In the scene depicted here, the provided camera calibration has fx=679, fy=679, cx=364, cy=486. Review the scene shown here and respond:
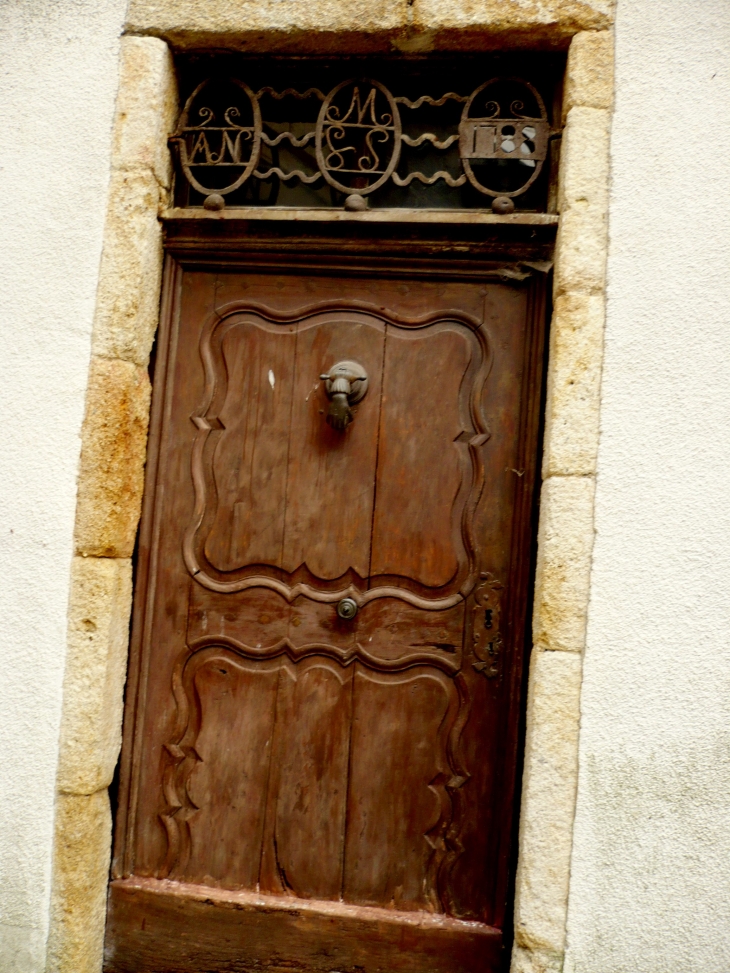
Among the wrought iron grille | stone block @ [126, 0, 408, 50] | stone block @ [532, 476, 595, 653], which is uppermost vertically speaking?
stone block @ [126, 0, 408, 50]

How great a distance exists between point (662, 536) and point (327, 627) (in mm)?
1060

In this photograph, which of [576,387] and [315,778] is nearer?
[576,387]

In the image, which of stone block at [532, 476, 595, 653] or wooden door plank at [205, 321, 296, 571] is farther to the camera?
wooden door plank at [205, 321, 296, 571]

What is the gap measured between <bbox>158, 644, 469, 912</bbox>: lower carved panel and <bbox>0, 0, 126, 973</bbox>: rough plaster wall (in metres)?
0.41

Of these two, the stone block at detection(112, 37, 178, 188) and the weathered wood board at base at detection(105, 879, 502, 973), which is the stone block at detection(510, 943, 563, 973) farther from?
the stone block at detection(112, 37, 178, 188)

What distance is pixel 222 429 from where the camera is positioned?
229 cm

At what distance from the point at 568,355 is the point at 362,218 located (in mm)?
793

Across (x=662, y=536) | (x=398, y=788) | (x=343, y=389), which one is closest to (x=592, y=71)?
(x=343, y=389)

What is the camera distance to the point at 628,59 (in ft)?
6.69

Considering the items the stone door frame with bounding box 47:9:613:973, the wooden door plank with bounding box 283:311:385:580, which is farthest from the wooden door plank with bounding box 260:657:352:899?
the stone door frame with bounding box 47:9:613:973

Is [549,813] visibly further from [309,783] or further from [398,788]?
[309,783]

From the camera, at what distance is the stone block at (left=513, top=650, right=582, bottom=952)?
1.90m

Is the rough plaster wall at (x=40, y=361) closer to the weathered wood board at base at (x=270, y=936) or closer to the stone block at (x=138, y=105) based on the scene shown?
the stone block at (x=138, y=105)

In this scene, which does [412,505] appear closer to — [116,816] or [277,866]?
[277,866]
